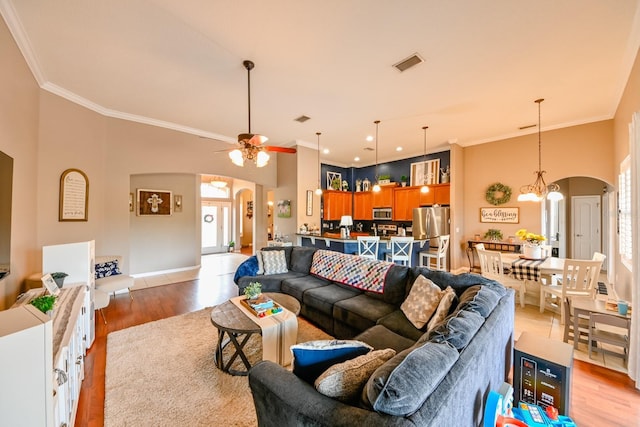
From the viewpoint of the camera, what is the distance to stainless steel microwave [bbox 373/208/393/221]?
7.83 meters

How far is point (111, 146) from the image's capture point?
4.42 m

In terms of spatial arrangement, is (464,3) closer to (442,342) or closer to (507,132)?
(442,342)

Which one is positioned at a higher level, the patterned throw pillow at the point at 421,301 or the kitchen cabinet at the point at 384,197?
the kitchen cabinet at the point at 384,197

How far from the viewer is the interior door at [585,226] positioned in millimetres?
6750

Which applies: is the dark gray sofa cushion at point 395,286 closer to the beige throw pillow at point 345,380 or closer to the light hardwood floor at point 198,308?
the light hardwood floor at point 198,308

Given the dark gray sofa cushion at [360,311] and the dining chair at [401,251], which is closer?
the dark gray sofa cushion at [360,311]

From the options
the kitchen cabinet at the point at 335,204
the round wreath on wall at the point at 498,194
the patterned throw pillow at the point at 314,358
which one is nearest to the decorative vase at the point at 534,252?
the round wreath on wall at the point at 498,194

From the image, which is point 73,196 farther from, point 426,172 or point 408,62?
point 426,172

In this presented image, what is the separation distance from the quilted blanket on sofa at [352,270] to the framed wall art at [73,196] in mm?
3762

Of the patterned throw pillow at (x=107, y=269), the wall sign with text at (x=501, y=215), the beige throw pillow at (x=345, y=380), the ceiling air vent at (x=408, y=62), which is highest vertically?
the ceiling air vent at (x=408, y=62)

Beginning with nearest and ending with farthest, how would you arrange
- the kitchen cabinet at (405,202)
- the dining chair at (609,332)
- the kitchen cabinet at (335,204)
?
the dining chair at (609,332), the kitchen cabinet at (405,202), the kitchen cabinet at (335,204)

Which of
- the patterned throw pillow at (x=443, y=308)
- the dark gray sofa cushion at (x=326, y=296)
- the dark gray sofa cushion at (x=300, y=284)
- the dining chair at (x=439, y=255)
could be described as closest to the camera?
the patterned throw pillow at (x=443, y=308)

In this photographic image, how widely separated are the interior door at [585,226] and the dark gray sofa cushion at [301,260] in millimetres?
7835

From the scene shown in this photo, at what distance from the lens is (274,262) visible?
13.4 feet
